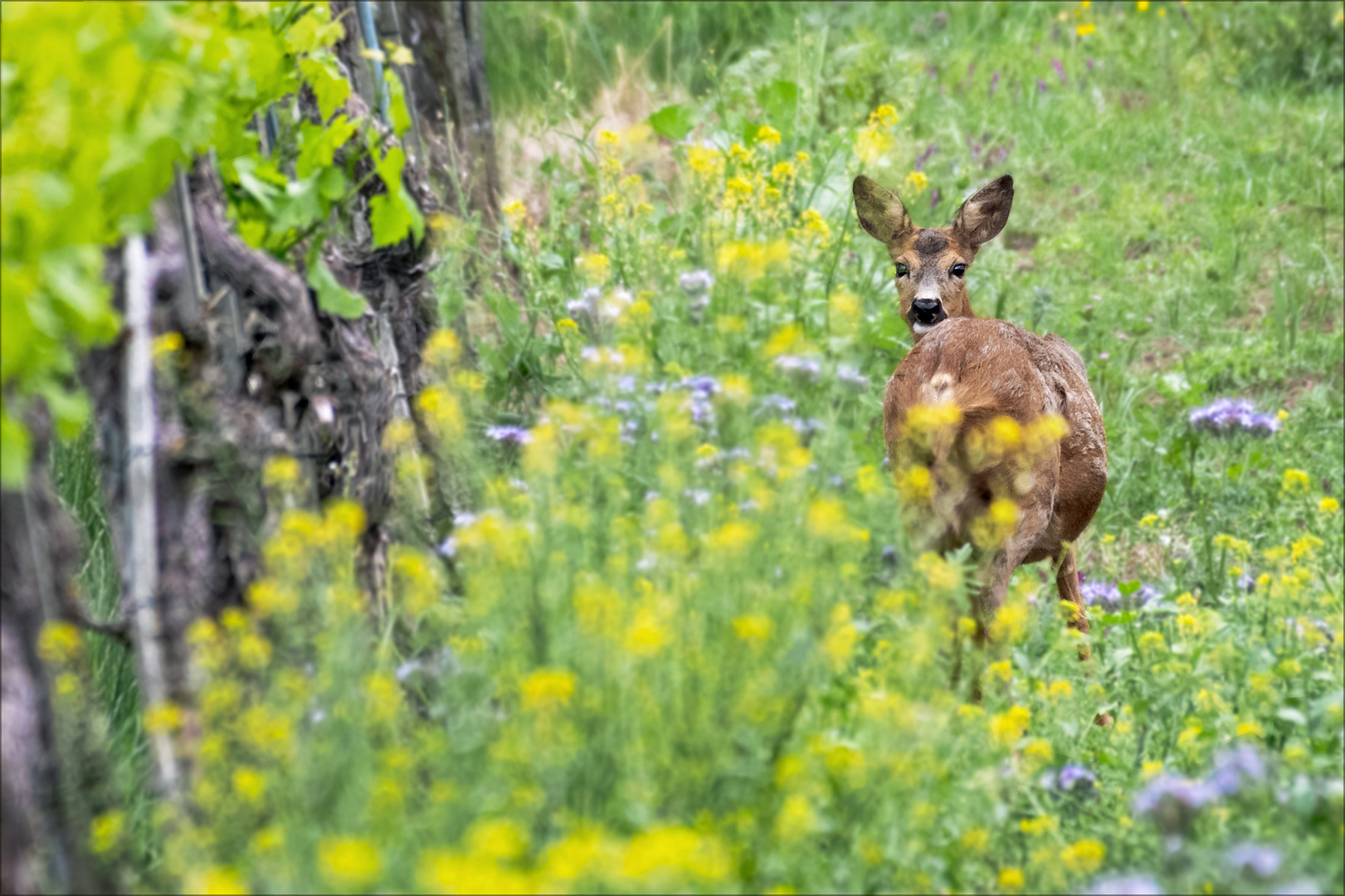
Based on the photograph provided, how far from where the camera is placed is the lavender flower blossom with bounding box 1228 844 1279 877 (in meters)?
2.05

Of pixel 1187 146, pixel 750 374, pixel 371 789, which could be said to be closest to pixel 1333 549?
pixel 750 374

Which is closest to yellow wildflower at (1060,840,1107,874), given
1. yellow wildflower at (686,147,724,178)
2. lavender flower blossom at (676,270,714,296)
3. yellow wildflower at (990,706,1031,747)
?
yellow wildflower at (990,706,1031,747)

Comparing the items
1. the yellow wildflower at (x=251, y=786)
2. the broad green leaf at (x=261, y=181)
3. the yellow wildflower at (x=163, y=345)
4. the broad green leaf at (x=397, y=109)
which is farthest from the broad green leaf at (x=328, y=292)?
the yellow wildflower at (x=251, y=786)

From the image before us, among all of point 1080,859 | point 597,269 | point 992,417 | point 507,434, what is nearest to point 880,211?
point 597,269

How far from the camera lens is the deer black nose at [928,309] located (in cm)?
415

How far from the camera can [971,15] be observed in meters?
10.1

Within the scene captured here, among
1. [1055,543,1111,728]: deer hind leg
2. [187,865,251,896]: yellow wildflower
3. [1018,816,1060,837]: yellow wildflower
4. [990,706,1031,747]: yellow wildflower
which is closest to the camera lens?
[187,865,251,896]: yellow wildflower

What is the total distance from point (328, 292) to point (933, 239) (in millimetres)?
2294

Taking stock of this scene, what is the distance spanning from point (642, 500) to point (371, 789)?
145 centimetres

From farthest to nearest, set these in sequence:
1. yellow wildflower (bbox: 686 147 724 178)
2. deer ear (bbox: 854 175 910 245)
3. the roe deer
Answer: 1. yellow wildflower (bbox: 686 147 724 178)
2. deer ear (bbox: 854 175 910 245)
3. the roe deer

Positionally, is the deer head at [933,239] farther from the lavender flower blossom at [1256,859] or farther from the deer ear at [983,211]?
the lavender flower blossom at [1256,859]

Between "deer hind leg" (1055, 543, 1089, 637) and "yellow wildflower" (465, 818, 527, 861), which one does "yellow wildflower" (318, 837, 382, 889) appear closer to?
"yellow wildflower" (465, 818, 527, 861)

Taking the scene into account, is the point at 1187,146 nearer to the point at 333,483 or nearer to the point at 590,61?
the point at 590,61

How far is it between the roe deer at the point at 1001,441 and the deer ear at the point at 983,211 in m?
0.56
